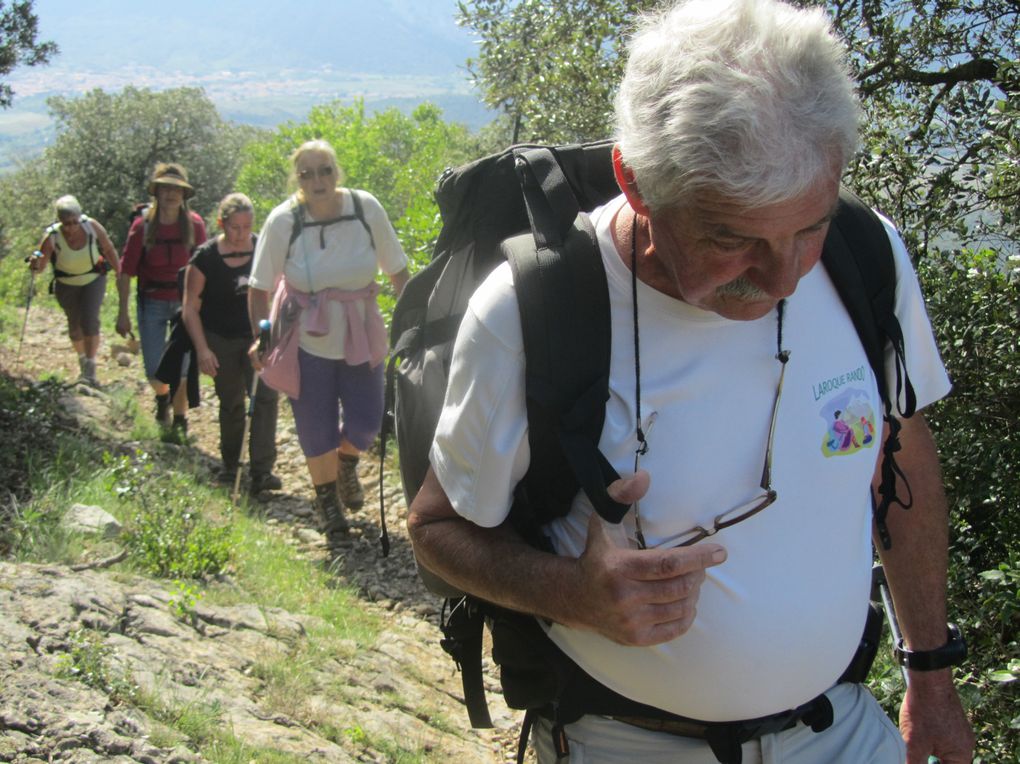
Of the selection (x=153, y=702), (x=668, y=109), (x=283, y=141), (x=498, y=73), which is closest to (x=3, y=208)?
(x=283, y=141)

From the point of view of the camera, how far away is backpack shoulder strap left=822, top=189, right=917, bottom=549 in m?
1.89

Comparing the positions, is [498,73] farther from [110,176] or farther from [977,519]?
[110,176]

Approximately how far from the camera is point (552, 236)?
1.77 meters

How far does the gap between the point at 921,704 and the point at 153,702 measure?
94.0 inches

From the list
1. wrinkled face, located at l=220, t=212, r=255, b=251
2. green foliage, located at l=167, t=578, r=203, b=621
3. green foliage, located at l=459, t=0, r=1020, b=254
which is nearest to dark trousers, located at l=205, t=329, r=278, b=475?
wrinkled face, located at l=220, t=212, r=255, b=251

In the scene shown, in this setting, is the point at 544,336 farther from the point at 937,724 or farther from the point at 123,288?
the point at 123,288

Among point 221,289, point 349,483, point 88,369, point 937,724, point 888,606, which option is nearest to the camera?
point 937,724

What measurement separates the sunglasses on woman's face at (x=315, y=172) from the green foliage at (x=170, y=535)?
1.78 metres

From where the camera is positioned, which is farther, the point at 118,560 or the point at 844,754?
the point at 118,560

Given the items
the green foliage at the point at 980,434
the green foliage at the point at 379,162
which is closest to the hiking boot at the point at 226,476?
the green foliage at the point at 379,162

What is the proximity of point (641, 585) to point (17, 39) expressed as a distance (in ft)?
27.3

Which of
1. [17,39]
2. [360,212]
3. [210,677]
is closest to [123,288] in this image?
[17,39]

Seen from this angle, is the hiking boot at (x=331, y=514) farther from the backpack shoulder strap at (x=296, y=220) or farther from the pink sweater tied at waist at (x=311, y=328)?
the backpack shoulder strap at (x=296, y=220)

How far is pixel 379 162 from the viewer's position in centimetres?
1312
